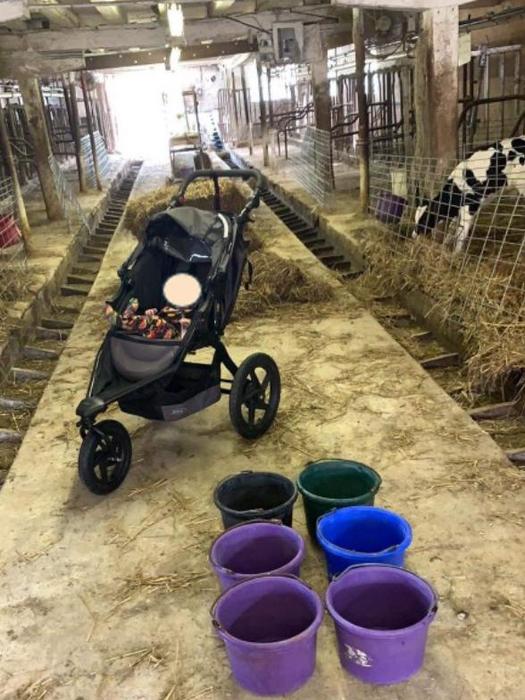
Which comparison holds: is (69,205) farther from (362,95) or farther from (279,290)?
(279,290)

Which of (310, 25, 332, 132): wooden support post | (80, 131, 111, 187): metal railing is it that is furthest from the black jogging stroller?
(80, 131, 111, 187): metal railing

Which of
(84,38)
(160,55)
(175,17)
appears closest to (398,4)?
(175,17)

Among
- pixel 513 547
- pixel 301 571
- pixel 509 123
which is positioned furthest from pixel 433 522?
pixel 509 123

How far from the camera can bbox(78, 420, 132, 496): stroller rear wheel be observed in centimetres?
270

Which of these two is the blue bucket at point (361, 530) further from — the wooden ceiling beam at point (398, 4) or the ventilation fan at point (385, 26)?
the ventilation fan at point (385, 26)

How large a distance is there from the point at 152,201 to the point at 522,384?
5609mm

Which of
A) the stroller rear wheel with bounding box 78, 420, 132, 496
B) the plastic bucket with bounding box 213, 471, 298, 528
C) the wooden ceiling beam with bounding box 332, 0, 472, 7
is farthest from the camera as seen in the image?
the wooden ceiling beam with bounding box 332, 0, 472, 7

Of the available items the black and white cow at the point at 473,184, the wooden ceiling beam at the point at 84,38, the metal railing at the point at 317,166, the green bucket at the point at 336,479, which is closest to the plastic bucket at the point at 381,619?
the green bucket at the point at 336,479

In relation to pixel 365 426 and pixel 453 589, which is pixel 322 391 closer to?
pixel 365 426

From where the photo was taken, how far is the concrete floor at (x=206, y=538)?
189 cm

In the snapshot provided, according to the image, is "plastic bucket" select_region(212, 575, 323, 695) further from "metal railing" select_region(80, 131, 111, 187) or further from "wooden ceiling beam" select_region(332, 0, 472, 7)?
"metal railing" select_region(80, 131, 111, 187)

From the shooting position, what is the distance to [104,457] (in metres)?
2.84

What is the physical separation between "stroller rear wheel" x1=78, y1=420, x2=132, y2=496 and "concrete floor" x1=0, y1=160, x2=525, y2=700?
72 mm

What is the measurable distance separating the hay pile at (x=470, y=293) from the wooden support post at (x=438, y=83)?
94 cm
